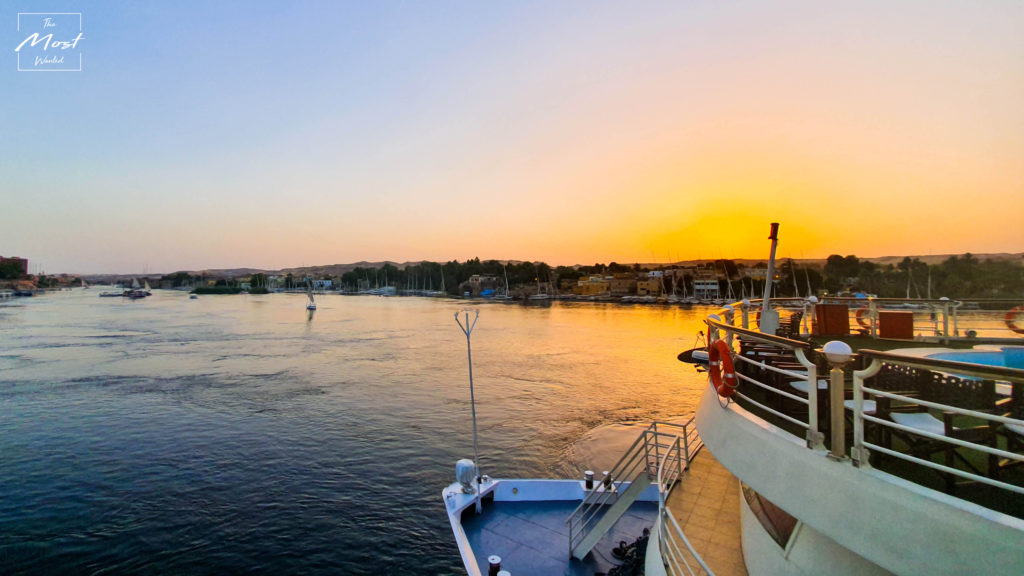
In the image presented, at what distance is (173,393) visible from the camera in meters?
28.0

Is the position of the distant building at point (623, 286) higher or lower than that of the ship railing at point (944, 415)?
lower

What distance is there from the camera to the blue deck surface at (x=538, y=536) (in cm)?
879

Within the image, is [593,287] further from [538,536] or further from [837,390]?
[837,390]

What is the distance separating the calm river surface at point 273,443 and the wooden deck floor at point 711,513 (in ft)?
25.1

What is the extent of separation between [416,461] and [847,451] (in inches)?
668

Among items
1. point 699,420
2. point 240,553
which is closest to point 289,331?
point 240,553

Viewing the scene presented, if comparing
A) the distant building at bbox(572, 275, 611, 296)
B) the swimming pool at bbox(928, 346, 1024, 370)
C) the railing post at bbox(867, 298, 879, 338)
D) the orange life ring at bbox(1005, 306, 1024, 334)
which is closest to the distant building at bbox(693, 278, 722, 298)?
the distant building at bbox(572, 275, 611, 296)

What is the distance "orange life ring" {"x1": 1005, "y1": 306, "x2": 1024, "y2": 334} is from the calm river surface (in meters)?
12.2

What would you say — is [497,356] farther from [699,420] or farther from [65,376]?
[699,420]

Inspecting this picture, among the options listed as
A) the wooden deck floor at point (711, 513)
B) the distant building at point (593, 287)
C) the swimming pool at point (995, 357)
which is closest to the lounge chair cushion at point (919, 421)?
the swimming pool at point (995, 357)

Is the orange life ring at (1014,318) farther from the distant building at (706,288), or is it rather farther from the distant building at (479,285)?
the distant building at (479,285)

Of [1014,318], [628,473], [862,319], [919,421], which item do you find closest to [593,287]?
[862,319]

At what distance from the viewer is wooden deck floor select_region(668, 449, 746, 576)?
5.12 m

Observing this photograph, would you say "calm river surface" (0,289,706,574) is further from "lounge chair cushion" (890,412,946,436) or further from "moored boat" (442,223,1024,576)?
"lounge chair cushion" (890,412,946,436)
